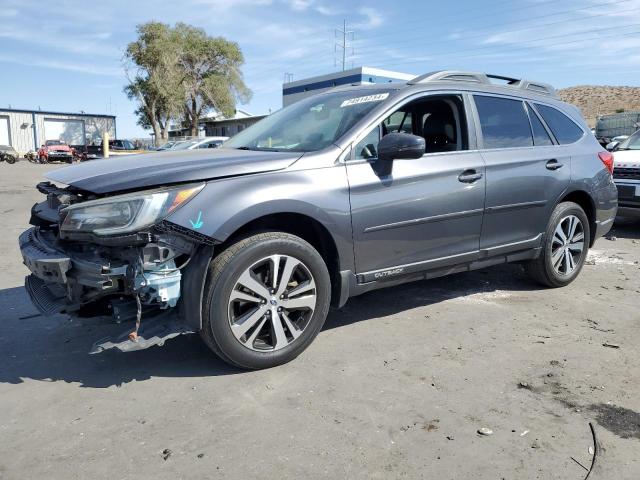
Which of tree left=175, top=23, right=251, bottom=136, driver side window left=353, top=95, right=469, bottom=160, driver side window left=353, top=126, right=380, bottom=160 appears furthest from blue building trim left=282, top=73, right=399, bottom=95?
driver side window left=353, top=126, right=380, bottom=160

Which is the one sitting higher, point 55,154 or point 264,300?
point 55,154

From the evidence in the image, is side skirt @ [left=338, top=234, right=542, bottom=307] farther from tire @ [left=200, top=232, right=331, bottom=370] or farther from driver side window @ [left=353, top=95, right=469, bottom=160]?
driver side window @ [left=353, top=95, right=469, bottom=160]

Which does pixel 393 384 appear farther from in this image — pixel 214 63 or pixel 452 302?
pixel 214 63

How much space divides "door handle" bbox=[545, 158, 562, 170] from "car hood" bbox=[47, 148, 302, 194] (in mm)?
2487

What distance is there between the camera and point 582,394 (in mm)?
3039

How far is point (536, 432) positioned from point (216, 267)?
1876mm

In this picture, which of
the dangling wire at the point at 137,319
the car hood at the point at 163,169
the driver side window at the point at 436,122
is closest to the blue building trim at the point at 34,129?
the car hood at the point at 163,169

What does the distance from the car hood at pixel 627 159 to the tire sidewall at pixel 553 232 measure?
11.5ft

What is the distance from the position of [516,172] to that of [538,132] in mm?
665

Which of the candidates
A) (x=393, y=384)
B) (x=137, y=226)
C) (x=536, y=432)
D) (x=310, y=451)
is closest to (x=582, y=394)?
(x=536, y=432)

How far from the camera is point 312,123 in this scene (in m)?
4.05

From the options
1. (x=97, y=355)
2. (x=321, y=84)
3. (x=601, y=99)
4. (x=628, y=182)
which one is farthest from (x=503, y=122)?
(x=601, y=99)

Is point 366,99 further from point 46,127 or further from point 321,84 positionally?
point 46,127

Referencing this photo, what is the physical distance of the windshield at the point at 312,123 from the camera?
3729mm
